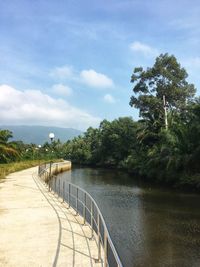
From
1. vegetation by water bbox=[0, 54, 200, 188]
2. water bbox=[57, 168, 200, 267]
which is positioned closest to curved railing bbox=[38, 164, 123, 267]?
water bbox=[57, 168, 200, 267]

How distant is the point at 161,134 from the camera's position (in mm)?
32812

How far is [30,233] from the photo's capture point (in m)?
8.95

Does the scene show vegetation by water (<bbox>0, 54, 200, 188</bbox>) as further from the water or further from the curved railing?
the curved railing

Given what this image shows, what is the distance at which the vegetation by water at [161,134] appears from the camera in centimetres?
2759

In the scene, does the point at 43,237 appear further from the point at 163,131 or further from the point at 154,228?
the point at 163,131

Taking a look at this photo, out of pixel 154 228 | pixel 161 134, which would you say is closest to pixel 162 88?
pixel 161 134

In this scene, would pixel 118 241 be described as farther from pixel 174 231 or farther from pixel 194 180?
pixel 194 180

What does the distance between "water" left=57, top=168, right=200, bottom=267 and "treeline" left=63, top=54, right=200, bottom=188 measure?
6158 mm

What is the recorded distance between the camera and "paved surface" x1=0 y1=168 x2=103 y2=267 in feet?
22.4

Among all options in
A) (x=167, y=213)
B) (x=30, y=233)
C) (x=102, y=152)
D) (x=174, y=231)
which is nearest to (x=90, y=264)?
(x=30, y=233)

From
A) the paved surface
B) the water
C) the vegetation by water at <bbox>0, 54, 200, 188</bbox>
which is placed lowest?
the water

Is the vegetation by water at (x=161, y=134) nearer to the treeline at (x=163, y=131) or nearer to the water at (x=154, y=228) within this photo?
the treeline at (x=163, y=131)

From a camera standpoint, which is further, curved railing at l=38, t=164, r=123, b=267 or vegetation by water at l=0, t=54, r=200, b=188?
vegetation by water at l=0, t=54, r=200, b=188

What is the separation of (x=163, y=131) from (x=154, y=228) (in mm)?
19748
